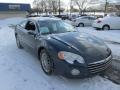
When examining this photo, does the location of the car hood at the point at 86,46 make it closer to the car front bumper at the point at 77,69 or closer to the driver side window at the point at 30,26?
the car front bumper at the point at 77,69

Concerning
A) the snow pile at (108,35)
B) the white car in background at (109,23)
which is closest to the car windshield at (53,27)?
the snow pile at (108,35)

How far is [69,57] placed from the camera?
13.2 ft

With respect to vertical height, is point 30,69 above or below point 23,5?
below

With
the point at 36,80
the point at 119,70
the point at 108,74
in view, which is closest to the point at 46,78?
the point at 36,80

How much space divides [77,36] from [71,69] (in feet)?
4.62

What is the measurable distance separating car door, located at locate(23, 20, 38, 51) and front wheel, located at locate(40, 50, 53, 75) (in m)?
0.60

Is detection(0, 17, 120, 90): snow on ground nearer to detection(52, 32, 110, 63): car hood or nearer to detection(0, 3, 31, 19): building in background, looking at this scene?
detection(52, 32, 110, 63): car hood

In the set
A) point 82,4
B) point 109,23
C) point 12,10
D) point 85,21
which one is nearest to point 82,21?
point 85,21

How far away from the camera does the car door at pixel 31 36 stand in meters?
5.45

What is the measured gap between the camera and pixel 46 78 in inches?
182

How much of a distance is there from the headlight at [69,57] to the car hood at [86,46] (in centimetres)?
11

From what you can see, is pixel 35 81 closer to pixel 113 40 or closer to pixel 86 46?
pixel 86 46

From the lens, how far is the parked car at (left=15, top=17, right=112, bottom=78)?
13.0 ft

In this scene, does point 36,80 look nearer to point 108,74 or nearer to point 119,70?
point 108,74
